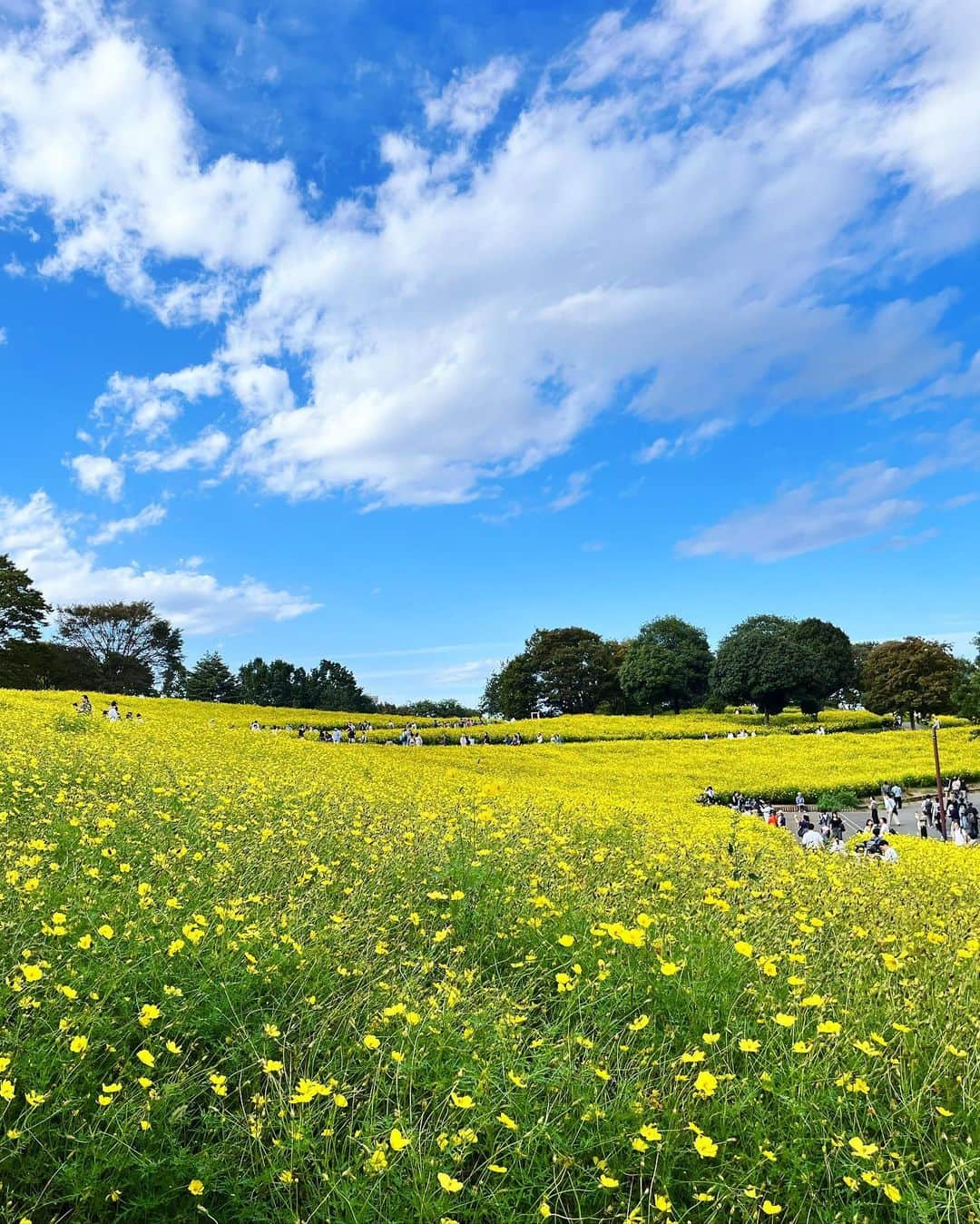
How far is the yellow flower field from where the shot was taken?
2697 mm

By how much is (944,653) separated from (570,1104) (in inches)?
2694

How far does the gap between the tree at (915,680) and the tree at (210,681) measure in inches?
2402

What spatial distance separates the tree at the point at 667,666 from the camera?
2466 inches

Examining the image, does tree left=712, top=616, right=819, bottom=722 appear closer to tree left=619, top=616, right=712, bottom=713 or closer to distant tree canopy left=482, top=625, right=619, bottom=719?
tree left=619, top=616, right=712, bottom=713

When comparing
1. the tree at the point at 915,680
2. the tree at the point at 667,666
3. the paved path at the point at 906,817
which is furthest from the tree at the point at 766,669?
the paved path at the point at 906,817

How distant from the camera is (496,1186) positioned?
2.78m

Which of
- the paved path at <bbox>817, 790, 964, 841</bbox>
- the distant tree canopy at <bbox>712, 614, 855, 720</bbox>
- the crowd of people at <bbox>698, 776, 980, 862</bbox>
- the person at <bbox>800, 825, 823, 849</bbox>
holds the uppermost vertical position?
the distant tree canopy at <bbox>712, 614, 855, 720</bbox>

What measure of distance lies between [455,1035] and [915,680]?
6479cm

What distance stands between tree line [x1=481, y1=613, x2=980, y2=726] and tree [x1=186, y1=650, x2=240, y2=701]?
94.1 feet

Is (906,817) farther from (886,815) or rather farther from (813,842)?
(813,842)

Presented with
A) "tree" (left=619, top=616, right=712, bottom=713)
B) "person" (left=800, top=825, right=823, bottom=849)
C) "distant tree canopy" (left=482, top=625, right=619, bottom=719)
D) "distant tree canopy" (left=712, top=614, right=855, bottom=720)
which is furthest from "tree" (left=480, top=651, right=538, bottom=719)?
"person" (left=800, top=825, right=823, bottom=849)

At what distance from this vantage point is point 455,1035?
3.32 meters

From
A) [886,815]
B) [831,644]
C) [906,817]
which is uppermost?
[831,644]

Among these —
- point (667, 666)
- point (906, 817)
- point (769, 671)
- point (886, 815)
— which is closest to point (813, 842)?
point (886, 815)
